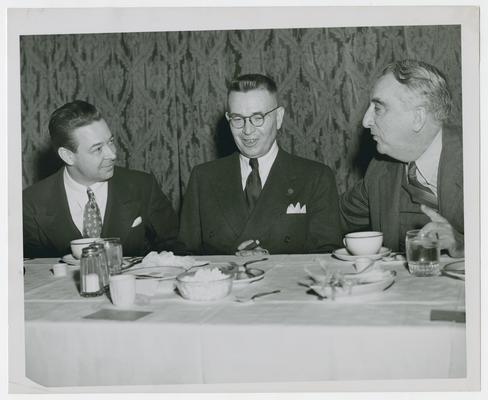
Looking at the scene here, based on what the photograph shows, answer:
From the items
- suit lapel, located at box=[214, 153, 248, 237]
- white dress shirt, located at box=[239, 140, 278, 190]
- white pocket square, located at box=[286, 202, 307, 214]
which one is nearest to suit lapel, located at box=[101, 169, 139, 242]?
suit lapel, located at box=[214, 153, 248, 237]

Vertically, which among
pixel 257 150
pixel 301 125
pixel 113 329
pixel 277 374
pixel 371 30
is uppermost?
pixel 371 30

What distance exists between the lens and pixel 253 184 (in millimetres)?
2791

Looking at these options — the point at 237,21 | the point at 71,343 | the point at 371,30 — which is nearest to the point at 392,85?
the point at 237,21

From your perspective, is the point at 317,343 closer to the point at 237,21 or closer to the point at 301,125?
the point at 237,21

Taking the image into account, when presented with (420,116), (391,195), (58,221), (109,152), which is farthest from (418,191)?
(58,221)

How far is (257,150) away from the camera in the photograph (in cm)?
276

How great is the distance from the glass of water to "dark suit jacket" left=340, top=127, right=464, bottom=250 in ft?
1.27

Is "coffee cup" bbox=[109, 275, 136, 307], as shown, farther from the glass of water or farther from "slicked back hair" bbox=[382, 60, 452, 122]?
"slicked back hair" bbox=[382, 60, 452, 122]

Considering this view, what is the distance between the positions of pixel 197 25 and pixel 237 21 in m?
0.14

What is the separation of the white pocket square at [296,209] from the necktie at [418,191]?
0.54m

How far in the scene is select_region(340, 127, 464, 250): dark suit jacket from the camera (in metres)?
2.21

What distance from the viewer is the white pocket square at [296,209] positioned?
2.75m

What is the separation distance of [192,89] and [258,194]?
Answer: 43.3 inches

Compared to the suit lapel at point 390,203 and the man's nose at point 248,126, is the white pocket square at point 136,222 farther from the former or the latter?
the suit lapel at point 390,203
